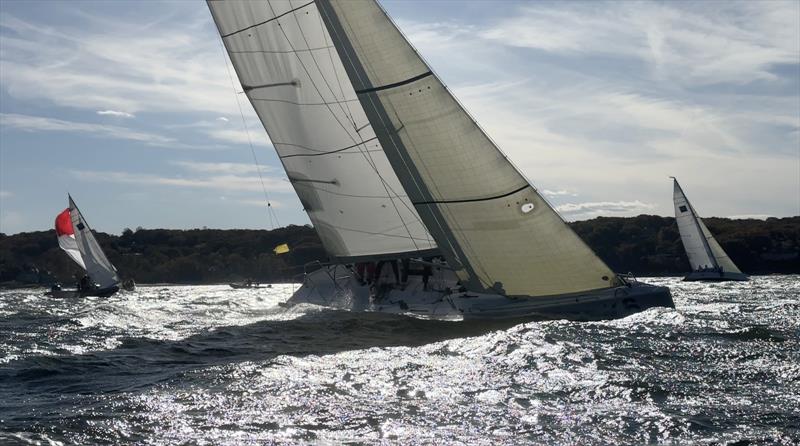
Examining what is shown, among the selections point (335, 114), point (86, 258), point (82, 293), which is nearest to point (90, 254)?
point (86, 258)

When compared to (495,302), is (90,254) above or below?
above

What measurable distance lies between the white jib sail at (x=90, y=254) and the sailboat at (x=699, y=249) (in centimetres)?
3619

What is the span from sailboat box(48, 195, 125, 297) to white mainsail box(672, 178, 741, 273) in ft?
119

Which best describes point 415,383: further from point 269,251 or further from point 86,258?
point 269,251

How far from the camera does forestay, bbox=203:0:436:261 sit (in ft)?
89.5

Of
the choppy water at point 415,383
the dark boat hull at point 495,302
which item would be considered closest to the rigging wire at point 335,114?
the dark boat hull at point 495,302

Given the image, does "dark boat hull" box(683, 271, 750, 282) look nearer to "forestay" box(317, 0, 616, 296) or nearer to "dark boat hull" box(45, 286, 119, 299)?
"dark boat hull" box(45, 286, 119, 299)

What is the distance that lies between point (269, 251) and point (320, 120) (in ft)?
206

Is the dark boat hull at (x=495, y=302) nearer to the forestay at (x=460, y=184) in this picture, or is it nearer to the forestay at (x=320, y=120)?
the forestay at (x=460, y=184)

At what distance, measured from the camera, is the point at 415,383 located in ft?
43.5

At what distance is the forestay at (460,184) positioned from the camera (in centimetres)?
2109

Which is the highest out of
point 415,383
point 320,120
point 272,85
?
point 272,85

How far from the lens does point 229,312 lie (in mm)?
30281

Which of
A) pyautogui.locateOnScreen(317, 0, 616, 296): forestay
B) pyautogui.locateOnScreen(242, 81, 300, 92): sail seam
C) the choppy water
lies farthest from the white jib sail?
pyautogui.locateOnScreen(317, 0, 616, 296): forestay
